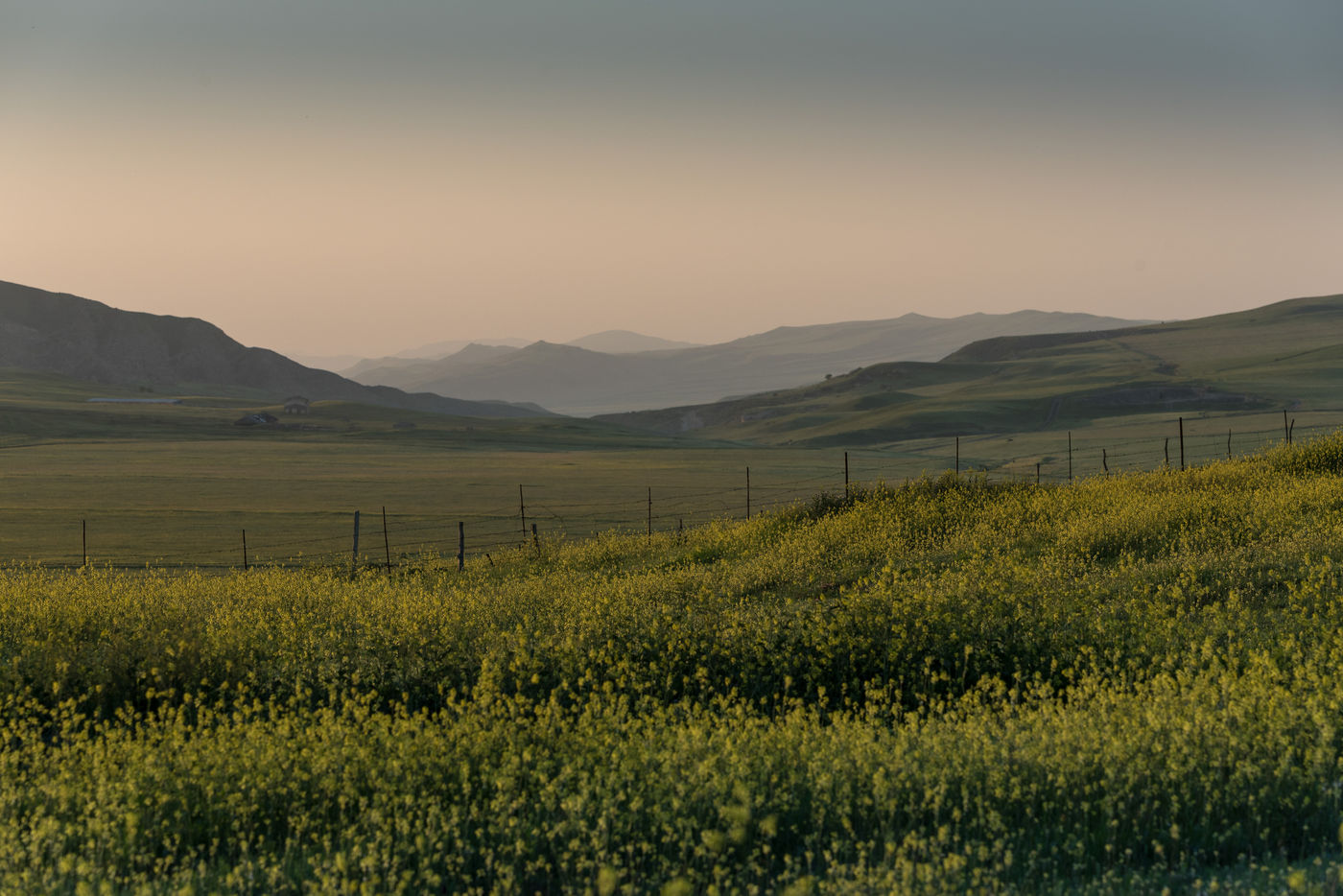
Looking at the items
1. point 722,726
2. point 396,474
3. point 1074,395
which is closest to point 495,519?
point 396,474

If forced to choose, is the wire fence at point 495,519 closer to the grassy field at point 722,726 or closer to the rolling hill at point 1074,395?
the grassy field at point 722,726

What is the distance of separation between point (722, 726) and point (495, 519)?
1555 inches

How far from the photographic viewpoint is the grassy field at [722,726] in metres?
5.80

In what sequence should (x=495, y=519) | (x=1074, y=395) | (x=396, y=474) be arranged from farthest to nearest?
1. (x=1074, y=395)
2. (x=396, y=474)
3. (x=495, y=519)

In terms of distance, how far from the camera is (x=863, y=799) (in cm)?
611

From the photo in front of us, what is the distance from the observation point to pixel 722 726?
7.39 meters

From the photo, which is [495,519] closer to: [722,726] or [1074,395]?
[722,726]

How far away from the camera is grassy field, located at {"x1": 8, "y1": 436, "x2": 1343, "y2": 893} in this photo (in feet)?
19.0

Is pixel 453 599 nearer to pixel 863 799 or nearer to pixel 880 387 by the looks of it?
pixel 863 799

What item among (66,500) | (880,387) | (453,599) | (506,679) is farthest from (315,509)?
(880,387)

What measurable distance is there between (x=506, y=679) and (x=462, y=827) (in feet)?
13.8

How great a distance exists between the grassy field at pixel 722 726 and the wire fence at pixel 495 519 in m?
9.13

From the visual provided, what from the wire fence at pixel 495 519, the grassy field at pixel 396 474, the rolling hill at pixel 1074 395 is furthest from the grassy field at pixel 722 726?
the rolling hill at pixel 1074 395

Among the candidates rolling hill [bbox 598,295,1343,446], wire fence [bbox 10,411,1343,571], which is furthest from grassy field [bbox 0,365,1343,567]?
rolling hill [bbox 598,295,1343,446]
